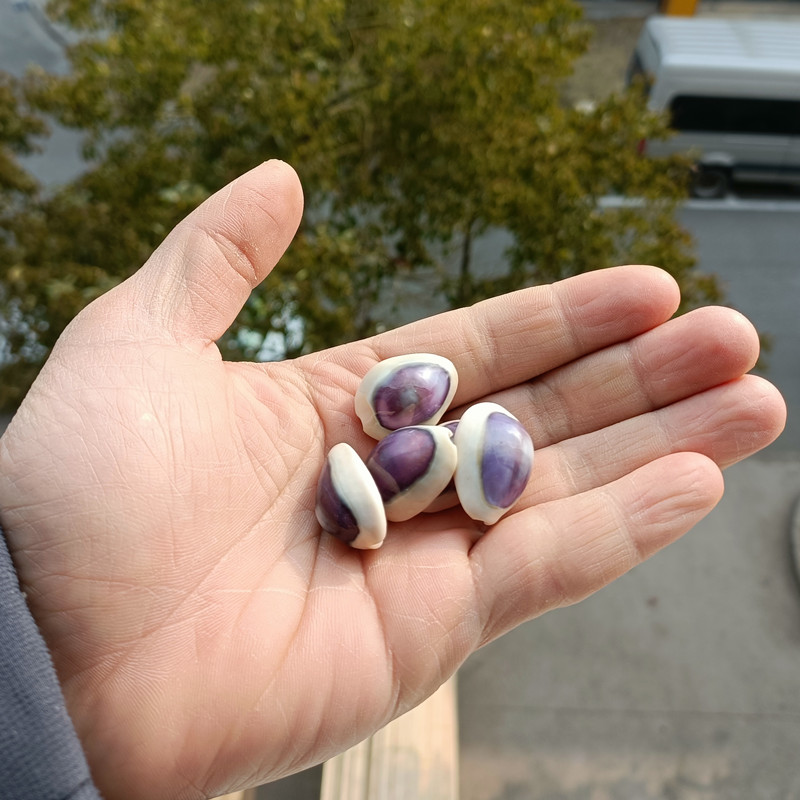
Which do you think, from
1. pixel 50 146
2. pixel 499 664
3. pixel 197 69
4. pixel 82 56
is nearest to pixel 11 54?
pixel 50 146

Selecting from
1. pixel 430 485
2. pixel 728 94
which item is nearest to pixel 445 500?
pixel 430 485

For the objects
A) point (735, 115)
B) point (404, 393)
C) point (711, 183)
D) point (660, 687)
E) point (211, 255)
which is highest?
point (211, 255)

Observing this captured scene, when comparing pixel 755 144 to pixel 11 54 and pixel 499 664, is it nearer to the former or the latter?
pixel 499 664

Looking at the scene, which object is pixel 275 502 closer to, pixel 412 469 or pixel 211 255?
pixel 412 469

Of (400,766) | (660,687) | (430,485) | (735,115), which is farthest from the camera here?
(735,115)

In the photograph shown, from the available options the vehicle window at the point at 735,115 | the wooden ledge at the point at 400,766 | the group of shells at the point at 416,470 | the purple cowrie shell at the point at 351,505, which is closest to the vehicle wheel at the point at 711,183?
the vehicle window at the point at 735,115

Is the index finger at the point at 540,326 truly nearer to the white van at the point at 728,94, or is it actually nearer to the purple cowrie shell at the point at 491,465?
the purple cowrie shell at the point at 491,465

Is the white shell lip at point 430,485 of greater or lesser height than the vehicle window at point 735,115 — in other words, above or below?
above
